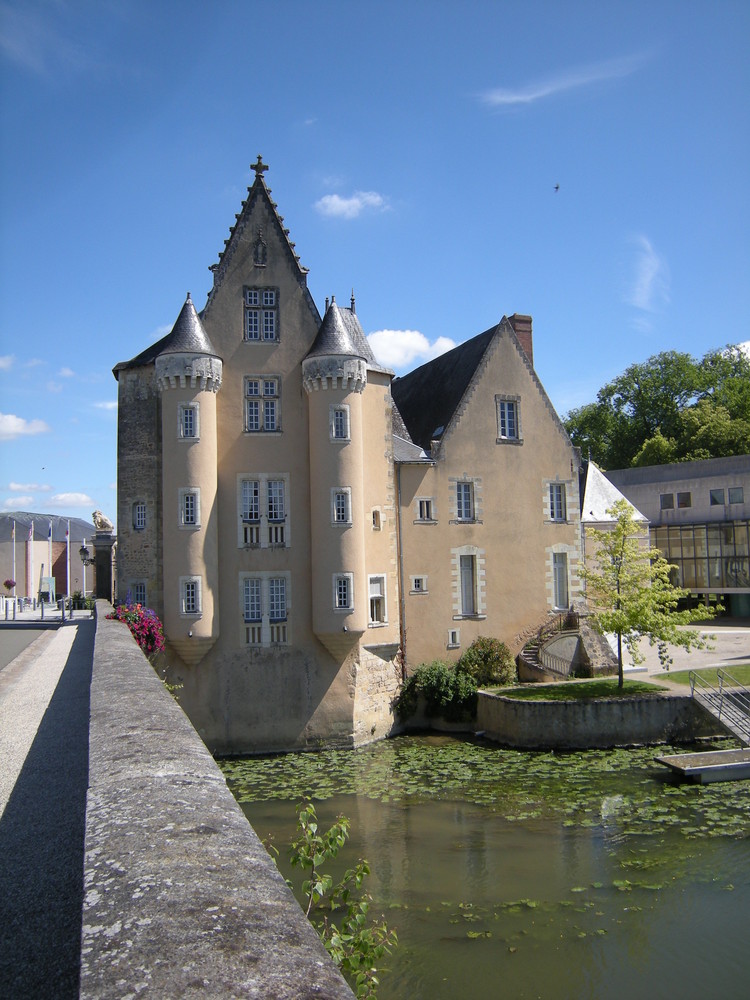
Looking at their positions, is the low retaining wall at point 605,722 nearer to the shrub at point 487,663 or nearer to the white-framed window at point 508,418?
the shrub at point 487,663

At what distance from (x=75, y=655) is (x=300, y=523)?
11.0 meters

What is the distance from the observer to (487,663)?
2786cm

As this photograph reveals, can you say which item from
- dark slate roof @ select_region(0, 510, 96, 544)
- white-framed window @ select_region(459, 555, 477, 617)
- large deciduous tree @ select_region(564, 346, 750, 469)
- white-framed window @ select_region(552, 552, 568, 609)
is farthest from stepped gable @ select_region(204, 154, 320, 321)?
dark slate roof @ select_region(0, 510, 96, 544)

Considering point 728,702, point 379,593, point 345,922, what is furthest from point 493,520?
point 345,922

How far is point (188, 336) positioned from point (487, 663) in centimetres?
1454

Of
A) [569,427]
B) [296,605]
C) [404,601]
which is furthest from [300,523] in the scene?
[569,427]

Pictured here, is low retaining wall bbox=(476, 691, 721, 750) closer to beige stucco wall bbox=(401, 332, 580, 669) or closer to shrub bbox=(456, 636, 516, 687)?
shrub bbox=(456, 636, 516, 687)

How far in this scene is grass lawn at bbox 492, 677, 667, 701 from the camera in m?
24.8

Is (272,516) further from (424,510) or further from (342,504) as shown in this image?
(424,510)

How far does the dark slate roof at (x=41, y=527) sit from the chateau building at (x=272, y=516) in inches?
2055

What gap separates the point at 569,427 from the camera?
68.9 m

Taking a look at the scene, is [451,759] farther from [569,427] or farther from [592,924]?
[569,427]

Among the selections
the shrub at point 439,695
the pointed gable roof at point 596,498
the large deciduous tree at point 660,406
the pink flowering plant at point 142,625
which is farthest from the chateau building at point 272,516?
the large deciduous tree at point 660,406

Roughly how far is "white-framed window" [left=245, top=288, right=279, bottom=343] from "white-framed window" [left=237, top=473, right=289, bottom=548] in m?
4.36
